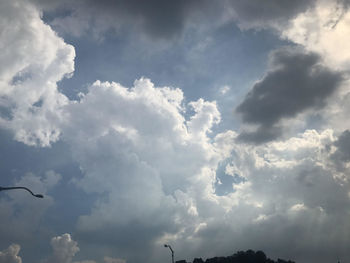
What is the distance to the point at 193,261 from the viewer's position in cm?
12394

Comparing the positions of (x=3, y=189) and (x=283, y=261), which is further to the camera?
(x=283, y=261)

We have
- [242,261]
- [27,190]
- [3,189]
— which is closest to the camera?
[3,189]

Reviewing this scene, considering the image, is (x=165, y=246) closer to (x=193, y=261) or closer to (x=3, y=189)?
(x=3, y=189)

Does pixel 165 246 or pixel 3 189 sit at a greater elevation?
pixel 3 189

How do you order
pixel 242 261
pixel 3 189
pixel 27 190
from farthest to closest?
pixel 242 261, pixel 27 190, pixel 3 189

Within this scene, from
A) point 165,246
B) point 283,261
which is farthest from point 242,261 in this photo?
point 165,246

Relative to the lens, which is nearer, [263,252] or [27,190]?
[27,190]

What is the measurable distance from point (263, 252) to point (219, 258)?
20.2m

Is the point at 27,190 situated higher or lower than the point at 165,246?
higher

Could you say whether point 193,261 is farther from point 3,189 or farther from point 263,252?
point 3,189

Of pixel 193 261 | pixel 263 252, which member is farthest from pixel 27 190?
pixel 263 252

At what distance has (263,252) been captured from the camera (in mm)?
124875

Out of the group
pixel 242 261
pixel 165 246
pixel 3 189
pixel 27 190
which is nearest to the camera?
pixel 3 189

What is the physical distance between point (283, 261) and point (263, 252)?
42.1 feet
